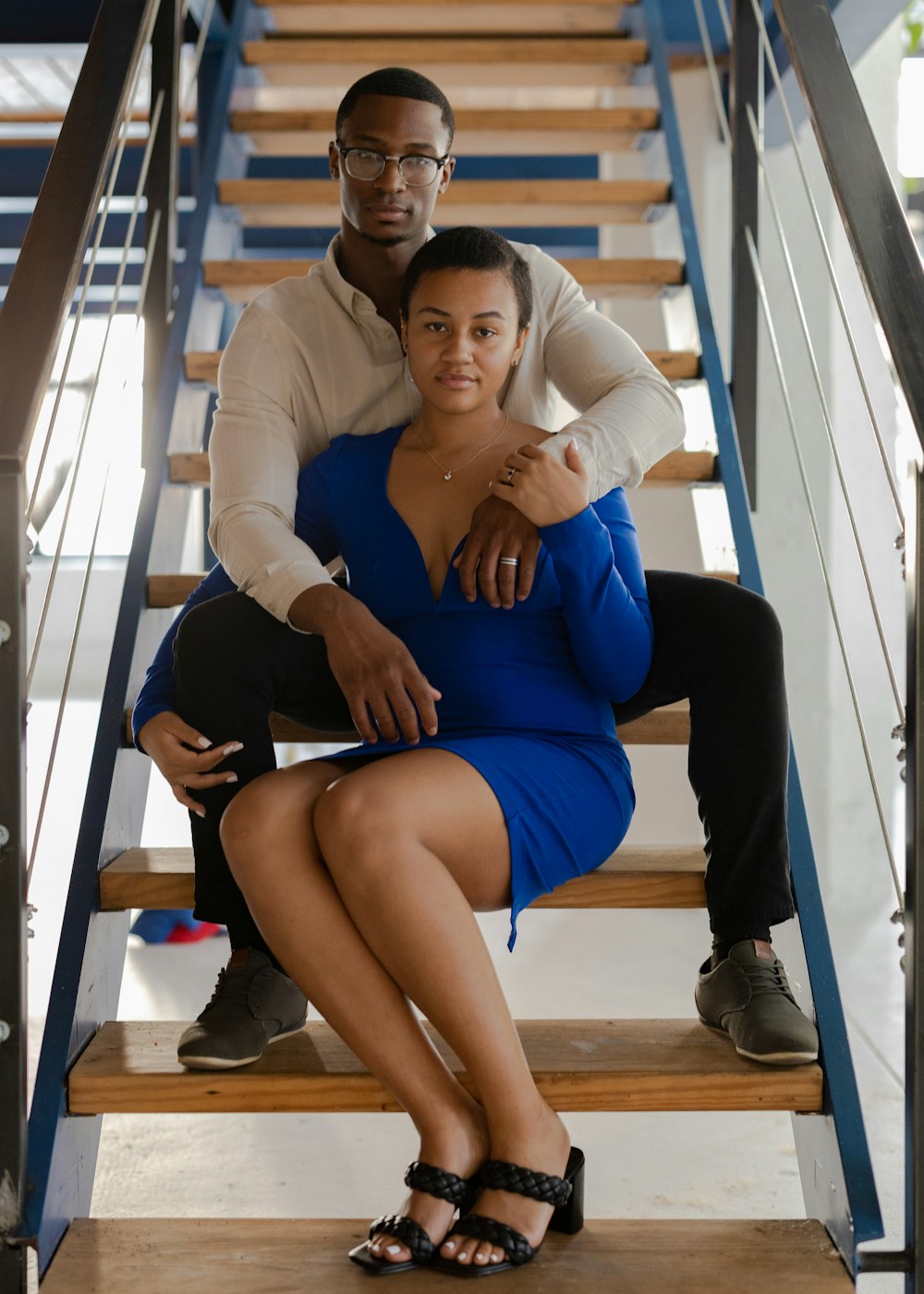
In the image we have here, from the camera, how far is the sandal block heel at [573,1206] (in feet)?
4.13

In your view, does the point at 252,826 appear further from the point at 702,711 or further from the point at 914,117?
the point at 914,117

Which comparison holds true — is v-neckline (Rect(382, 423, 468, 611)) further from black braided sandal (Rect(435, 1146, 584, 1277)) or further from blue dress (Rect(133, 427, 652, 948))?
black braided sandal (Rect(435, 1146, 584, 1277))

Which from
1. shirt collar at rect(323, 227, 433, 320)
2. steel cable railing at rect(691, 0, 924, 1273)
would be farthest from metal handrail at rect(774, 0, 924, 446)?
shirt collar at rect(323, 227, 433, 320)

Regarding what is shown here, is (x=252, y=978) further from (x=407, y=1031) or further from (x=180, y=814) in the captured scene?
(x=180, y=814)

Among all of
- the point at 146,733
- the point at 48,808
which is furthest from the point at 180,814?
the point at 146,733

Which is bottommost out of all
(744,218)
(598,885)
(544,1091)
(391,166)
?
(544,1091)

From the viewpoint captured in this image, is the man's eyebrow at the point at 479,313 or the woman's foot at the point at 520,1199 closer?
the woman's foot at the point at 520,1199

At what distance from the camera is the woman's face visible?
1.45 metres

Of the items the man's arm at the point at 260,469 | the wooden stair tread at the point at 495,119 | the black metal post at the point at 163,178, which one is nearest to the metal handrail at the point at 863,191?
the man's arm at the point at 260,469

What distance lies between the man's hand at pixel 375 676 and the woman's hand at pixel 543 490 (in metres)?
0.19

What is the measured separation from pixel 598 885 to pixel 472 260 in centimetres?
74

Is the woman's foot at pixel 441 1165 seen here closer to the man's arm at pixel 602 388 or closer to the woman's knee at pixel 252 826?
the woman's knee at pixel 252 826

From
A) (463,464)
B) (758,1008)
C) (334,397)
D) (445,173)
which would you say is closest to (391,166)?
(445,173)

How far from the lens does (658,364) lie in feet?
7.32
